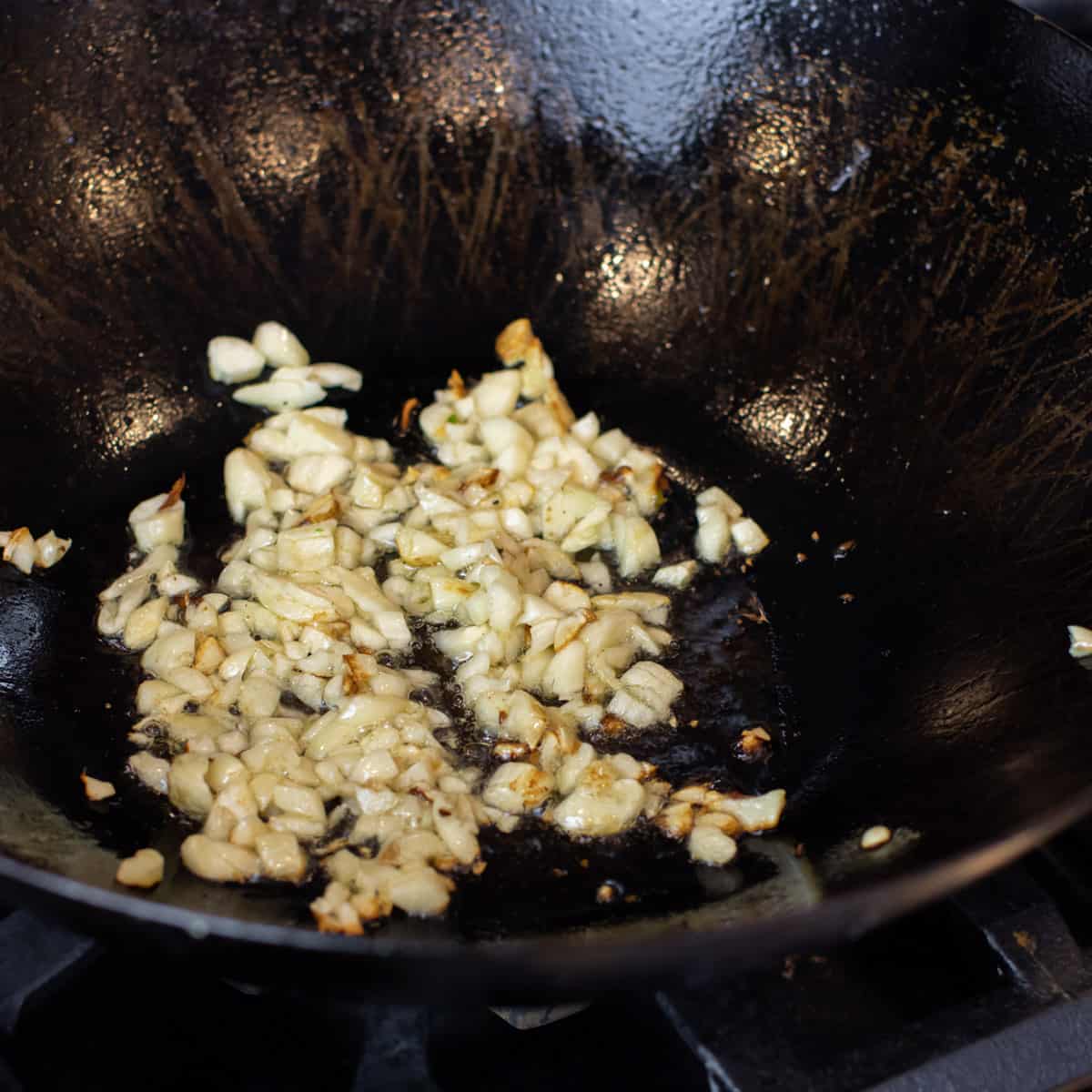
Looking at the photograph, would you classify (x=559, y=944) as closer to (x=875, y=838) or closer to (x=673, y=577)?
(x=875, y=838)

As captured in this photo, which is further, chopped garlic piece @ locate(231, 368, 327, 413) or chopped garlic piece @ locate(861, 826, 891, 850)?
chopped garlic piece @ locate(231, 368, 327, 413)

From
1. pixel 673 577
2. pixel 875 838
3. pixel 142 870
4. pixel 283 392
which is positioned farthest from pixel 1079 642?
pixel 283 392

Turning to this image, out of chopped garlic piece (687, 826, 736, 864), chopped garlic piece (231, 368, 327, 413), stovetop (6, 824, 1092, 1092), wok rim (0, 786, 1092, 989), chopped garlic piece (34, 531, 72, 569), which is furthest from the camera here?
chopped garlic piece (231, 368, 327, 413)

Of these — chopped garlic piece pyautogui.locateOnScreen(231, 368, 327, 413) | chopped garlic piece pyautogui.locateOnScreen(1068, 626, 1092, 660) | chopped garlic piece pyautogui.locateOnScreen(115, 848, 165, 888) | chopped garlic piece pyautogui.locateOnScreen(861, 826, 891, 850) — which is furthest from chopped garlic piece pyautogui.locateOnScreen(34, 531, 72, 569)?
chopped garlic piece pyautogui.locateOnScreen(1068, 626, 1092, 660)

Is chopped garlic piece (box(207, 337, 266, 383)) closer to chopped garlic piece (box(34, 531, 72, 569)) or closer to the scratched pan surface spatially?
the scratched pan surface

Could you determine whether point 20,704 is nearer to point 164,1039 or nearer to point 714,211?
point 164,1039

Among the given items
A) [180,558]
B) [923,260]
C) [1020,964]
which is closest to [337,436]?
[180,558]
